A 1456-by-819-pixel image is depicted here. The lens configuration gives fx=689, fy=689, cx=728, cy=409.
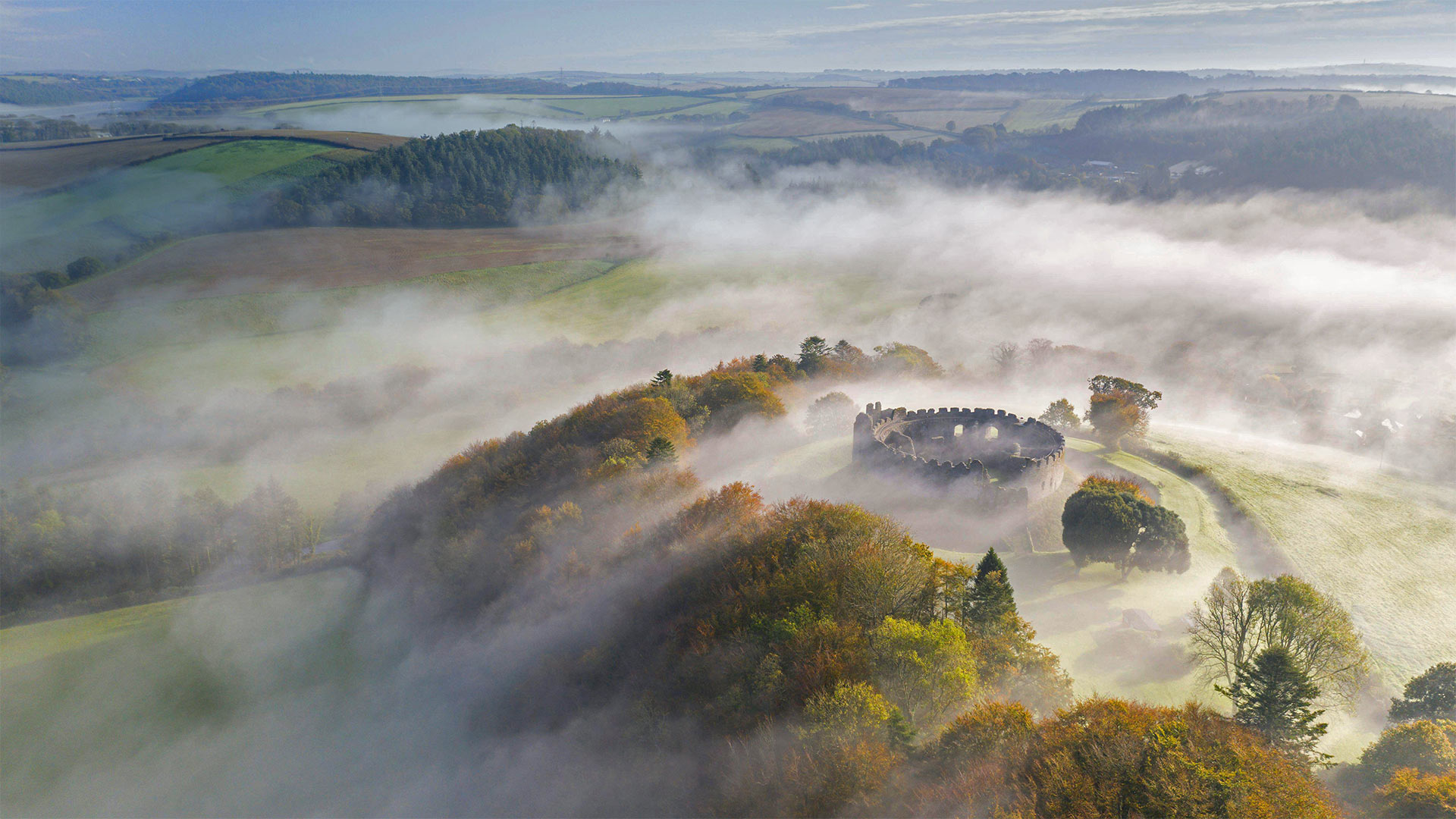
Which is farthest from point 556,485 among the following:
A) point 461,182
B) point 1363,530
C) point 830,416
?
point 461,182

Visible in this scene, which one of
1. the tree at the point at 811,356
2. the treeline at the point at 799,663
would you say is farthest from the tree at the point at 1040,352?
the treeline at the point at 799,663

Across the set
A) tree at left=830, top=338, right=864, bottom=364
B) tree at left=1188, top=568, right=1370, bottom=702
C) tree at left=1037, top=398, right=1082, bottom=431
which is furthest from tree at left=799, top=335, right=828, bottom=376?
tree at left=1188, top=568, right=1370, bottom=702

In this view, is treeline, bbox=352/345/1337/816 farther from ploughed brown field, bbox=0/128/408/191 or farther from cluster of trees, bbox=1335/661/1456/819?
ploughed brown field, bbox=0/128/408/191

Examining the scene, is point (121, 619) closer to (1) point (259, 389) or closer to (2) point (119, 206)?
(1) point (259, 389)

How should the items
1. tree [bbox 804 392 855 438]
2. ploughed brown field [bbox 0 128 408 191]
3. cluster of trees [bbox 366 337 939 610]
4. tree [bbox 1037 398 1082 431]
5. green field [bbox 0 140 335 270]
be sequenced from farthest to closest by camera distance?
ploughed brown field [bbox 0 128 408 191]
green field [bbox 0 140 335 270]
tree [bbox 1037 398 1082 431]
tree [bbox 804 392 855 438]
cluster of trees [bbox 366 337 939 610]

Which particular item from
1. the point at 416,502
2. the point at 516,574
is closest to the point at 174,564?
the point at 416,502

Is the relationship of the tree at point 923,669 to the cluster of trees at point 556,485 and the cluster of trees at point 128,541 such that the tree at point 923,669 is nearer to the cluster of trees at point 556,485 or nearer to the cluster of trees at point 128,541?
the cluster of trees at point 556,485
